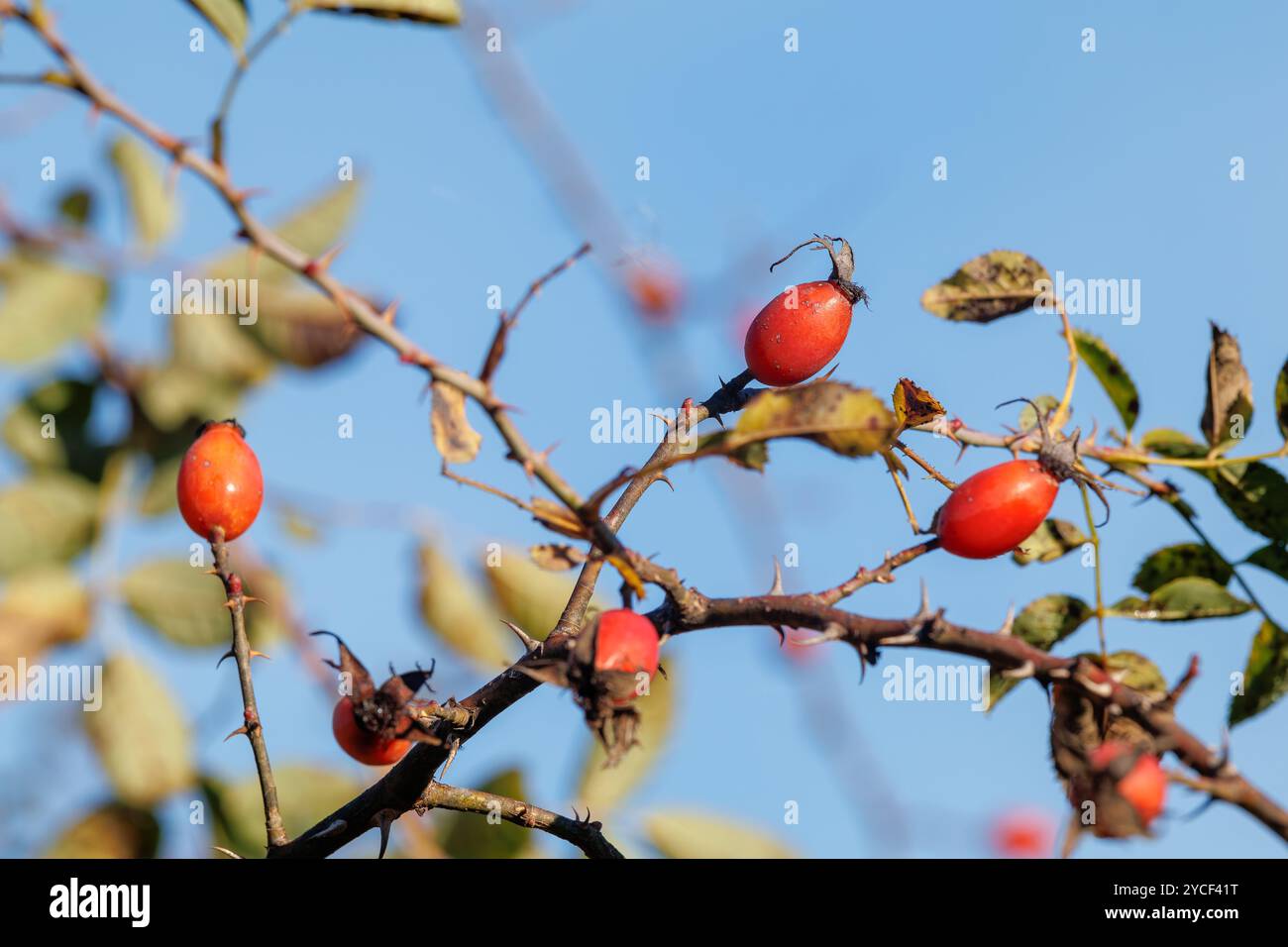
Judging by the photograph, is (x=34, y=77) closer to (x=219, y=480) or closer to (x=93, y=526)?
(x=219, y=480)

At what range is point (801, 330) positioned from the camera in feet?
7.61

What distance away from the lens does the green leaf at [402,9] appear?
6.27 feet

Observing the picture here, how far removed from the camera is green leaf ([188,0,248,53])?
1.86 m

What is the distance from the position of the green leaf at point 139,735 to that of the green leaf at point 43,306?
1.11m

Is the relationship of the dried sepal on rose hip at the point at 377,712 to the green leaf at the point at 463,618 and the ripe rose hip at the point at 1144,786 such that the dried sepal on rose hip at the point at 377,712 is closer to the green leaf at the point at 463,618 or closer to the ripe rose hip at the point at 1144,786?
the ripe rose hip at the point at 1144,786

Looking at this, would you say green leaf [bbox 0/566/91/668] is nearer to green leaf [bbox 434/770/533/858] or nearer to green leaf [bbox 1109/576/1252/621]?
green leaf [bbox 434/770/533/858]

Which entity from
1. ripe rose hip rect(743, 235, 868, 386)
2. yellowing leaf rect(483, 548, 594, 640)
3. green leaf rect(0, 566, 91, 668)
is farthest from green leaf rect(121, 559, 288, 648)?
Answer: ripe rose hip rect(743, 235, 868, 386)

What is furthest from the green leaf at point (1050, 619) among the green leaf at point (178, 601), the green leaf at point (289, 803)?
the green leaf at point (178, 601)

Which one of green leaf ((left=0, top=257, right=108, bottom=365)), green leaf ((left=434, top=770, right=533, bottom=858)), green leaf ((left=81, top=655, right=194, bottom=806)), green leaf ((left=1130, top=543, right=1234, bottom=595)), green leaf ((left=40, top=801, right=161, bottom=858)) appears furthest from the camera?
green leaf ((left=0, top=257, right=108, bottom=365))

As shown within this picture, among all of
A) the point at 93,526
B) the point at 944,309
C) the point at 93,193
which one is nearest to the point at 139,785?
the point at 93,526

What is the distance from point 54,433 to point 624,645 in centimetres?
320

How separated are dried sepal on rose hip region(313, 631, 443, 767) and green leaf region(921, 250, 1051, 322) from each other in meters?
1.27

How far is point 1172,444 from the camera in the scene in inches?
99.2
